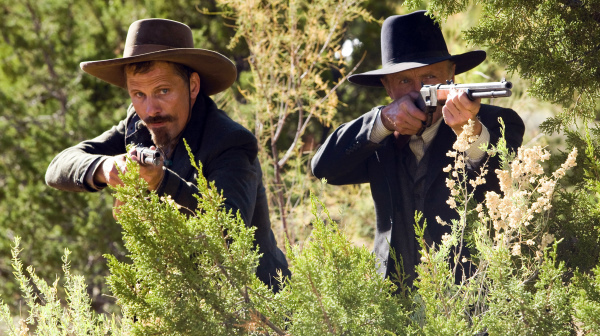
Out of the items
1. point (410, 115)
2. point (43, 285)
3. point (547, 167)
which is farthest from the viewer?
point (410, 115)

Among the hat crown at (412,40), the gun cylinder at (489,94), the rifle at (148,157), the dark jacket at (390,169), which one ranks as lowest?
the dark jacket at (390,169)

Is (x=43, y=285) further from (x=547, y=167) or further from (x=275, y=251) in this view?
(x=547, y=167)

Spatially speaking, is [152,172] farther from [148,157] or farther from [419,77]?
[419,77]

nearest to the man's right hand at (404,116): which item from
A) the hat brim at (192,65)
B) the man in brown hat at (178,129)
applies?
the man in brown hat at (178,129)

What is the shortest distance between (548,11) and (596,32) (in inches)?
7.6

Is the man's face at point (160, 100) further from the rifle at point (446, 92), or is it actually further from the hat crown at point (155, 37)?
the rifle at point (446, 92)

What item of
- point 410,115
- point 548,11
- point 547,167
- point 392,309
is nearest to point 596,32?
point 548,11

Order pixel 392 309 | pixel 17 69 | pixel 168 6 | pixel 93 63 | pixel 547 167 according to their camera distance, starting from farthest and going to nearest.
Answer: pixel 17 69, pixel 168 6, pixel 93 63, pixel 547 167, pixel 392 309

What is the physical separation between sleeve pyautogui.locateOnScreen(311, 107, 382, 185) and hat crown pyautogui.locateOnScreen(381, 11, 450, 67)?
317 mm

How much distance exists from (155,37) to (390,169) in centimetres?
138

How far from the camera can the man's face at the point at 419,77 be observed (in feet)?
11.6

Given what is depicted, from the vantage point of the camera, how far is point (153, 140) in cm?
348

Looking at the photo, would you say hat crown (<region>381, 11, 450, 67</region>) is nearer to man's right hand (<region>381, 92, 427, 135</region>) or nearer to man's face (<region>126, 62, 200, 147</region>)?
man's right hand (<region>381, 92, 427, 135</region>)

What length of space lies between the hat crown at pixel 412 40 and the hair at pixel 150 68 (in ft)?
3.42
